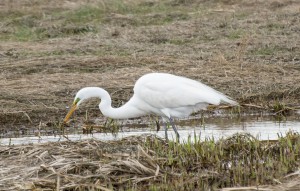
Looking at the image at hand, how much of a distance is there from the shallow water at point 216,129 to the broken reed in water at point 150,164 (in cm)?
129

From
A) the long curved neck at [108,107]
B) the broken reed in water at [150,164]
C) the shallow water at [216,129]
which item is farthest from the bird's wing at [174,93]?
the broken reed in water at [150,164]

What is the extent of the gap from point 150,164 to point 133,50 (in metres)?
7.84

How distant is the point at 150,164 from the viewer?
7.91m

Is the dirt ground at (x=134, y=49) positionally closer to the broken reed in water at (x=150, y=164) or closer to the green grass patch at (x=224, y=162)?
the broken reed in water at (x=150, y=164)

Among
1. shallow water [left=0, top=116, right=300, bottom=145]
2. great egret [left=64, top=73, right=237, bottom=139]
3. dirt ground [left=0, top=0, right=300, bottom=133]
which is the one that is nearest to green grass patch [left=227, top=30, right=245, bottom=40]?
dirt ground [left=0, top=0, right=300, bottom=133]

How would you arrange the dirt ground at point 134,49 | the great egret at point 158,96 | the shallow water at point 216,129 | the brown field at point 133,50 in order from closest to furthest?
the great egret at point 158,96, the shallow water at point 216,129, the brown field at point 133,50, the dirt ground at point 134,49

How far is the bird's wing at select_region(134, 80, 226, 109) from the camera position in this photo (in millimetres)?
9820

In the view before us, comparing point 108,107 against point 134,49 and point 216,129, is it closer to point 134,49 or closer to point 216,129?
point 216,129

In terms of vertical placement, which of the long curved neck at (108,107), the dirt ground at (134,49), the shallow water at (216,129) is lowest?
the shallow water at (216,129)

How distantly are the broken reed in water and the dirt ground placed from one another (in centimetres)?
275

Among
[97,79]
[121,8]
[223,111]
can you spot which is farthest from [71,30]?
[223,111]

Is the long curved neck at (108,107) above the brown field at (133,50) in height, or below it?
below

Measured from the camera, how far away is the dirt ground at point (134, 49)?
40.8 feet

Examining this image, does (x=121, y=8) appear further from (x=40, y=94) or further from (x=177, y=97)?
(x=177, y=97)
